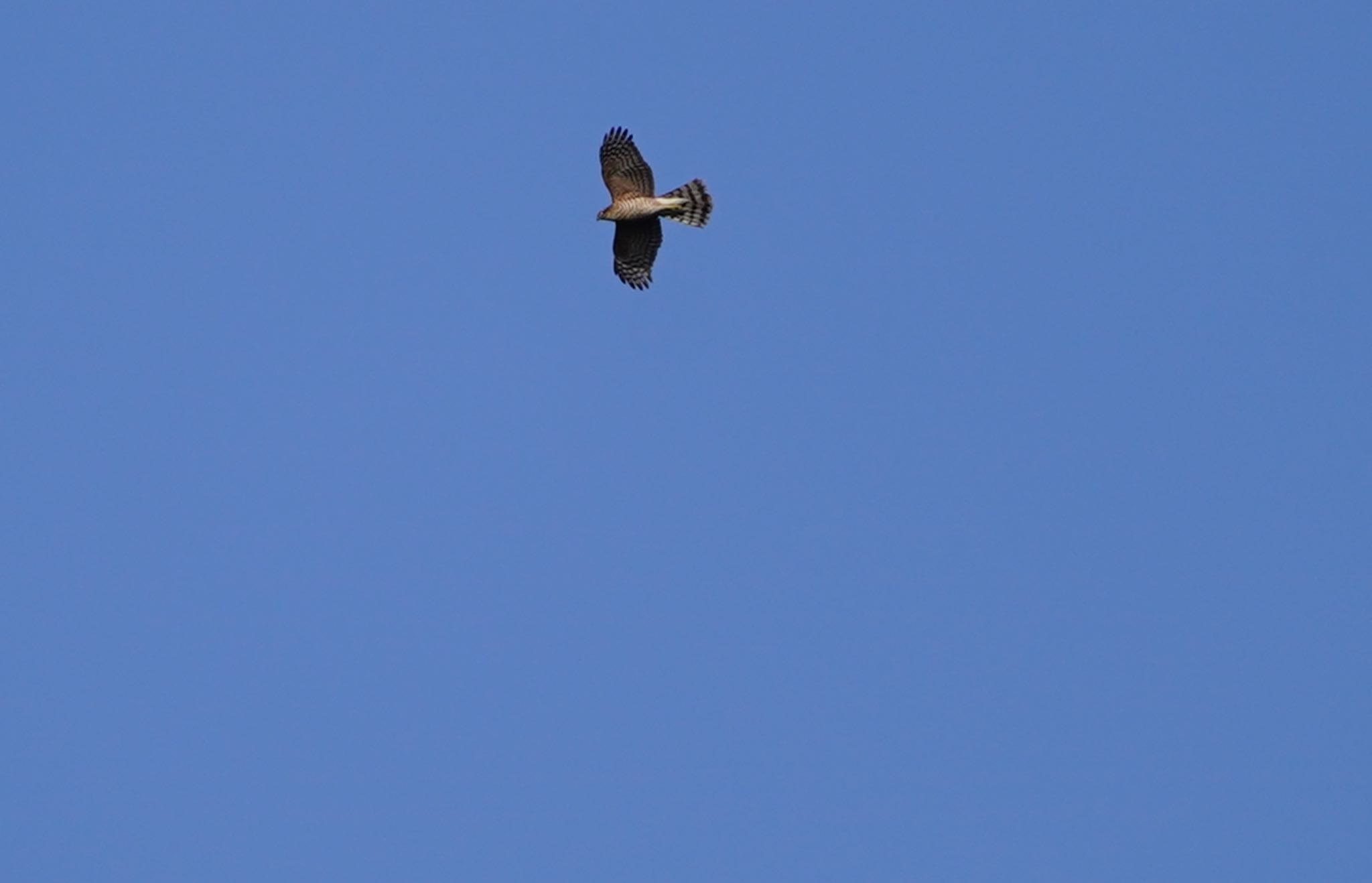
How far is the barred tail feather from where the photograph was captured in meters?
56.0

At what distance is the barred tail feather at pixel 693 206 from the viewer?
56031 mm

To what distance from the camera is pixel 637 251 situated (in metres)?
56.8

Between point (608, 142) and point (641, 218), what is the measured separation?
1371 millimetres

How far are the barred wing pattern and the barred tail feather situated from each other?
0.54 metres

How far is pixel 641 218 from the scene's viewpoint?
56344 millimetres

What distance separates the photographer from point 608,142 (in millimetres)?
56406

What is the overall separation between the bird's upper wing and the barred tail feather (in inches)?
18.9

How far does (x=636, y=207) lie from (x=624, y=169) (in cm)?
72

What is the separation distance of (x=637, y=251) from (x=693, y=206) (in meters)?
1.34

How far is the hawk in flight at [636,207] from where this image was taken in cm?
5606

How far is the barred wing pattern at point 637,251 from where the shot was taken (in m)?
56.6

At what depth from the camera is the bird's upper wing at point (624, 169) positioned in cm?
5628

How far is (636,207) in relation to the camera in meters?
56.1

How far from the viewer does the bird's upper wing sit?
185 feet
